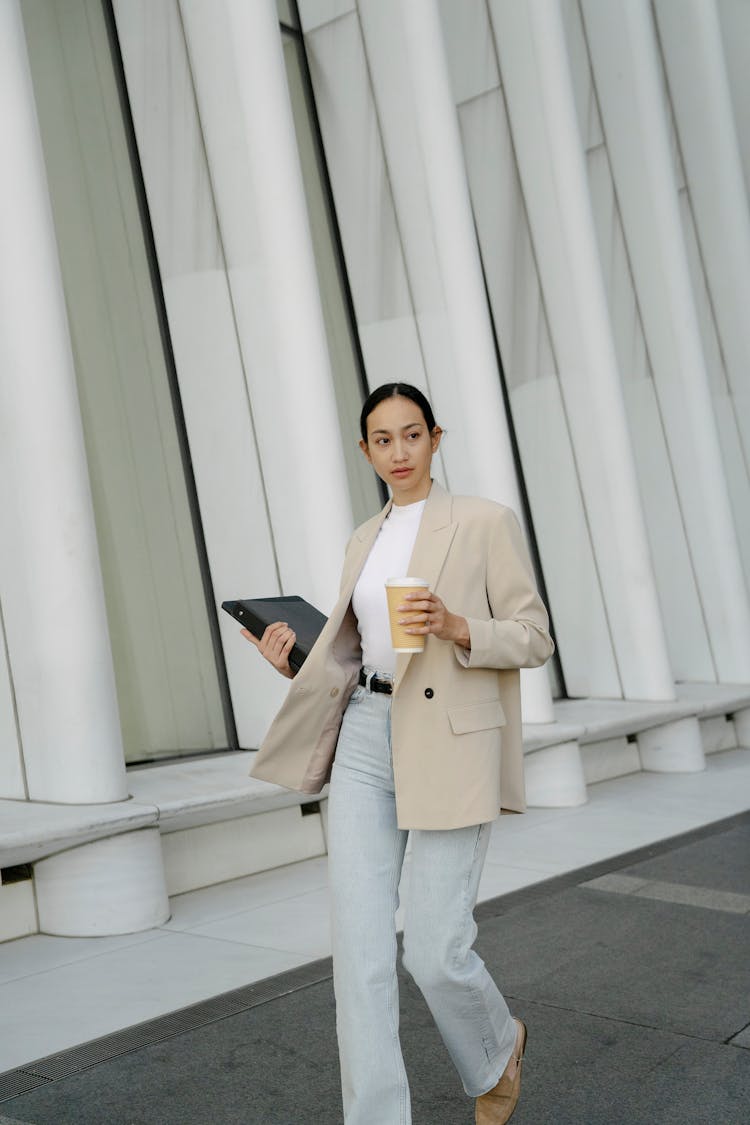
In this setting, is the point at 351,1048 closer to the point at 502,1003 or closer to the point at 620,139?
the point at 502,1003

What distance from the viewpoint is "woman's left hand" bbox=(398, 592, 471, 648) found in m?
2.52

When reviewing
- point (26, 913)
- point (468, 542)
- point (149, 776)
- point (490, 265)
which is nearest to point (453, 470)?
point (490, 265)

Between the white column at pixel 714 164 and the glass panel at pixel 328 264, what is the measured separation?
4846mm

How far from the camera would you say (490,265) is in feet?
34.3

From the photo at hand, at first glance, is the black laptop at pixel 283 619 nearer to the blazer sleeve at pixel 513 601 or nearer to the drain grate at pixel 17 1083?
the blazer sleeve at pixel 513 601

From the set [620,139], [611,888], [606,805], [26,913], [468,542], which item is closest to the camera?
[468,542]

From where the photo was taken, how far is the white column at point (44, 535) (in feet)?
18.6

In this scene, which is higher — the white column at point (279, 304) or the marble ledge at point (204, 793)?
the white column at point (279, 304)

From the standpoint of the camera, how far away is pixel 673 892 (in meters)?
5.74

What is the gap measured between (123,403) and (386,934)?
18.6 feet

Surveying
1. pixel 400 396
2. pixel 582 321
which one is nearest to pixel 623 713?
pixel 582 321

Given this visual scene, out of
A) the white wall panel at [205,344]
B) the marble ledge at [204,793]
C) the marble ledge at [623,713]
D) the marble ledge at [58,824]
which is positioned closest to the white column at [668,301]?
the marble ledge at [623,713]

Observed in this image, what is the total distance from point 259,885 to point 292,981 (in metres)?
1.81

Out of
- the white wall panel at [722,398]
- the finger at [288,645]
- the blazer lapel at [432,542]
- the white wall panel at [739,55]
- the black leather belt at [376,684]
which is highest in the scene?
the white wall panel at [739,55]
